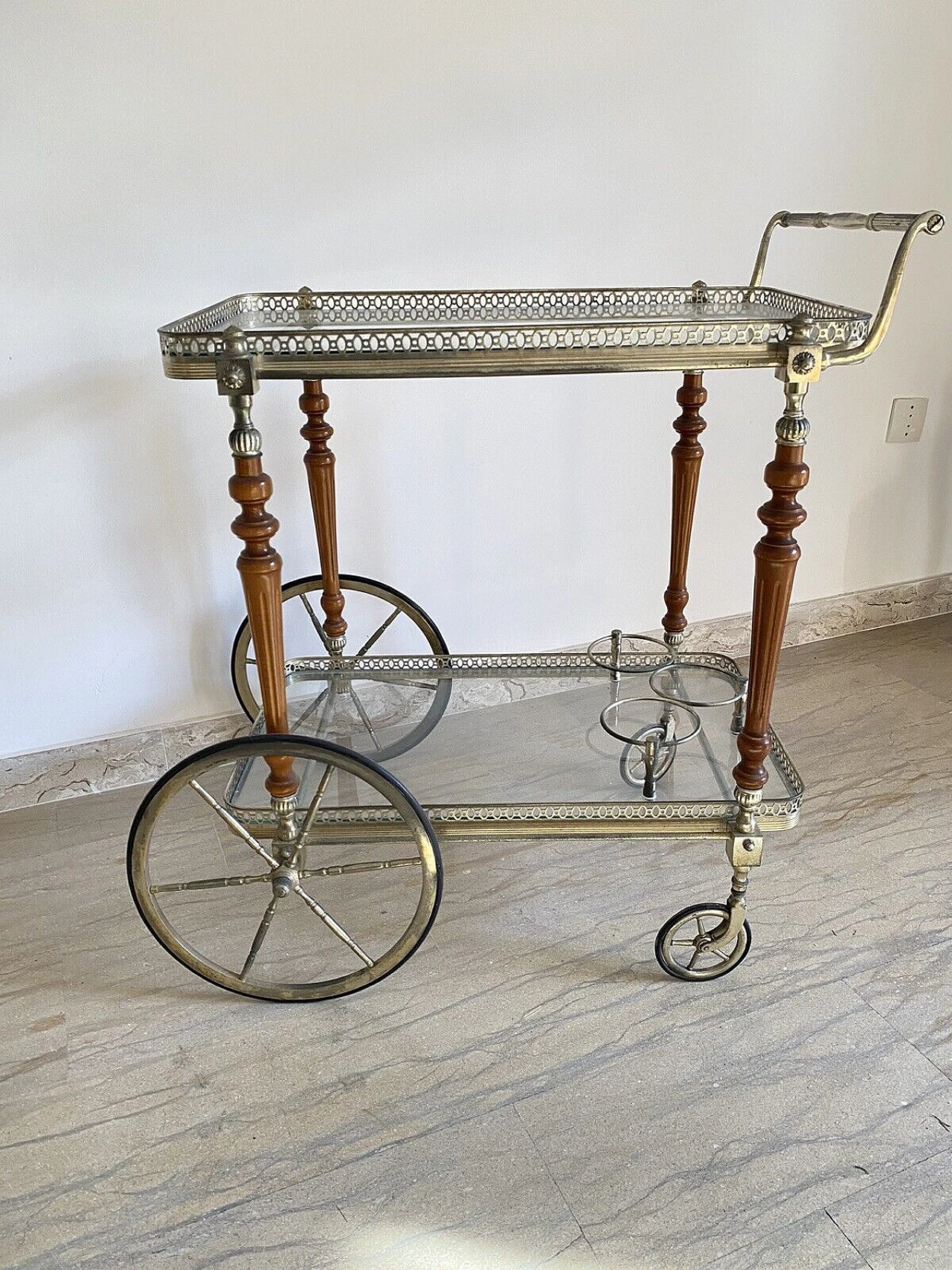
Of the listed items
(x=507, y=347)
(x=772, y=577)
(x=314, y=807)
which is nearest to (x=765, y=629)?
(x=772, y=577)

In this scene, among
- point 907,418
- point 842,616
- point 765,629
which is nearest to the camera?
point 765,629

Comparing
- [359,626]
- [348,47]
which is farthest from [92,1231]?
[348,47]

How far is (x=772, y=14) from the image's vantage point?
157 cm

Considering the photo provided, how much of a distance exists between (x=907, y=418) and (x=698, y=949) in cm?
123

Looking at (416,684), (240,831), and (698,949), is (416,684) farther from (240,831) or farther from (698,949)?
(698,949)

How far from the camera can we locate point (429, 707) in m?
1.47

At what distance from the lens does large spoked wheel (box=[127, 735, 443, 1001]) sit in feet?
3.55

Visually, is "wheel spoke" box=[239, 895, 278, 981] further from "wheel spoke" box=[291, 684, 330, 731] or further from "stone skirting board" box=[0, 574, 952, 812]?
"stone skirting board" box=[0, 574, 952, 812]

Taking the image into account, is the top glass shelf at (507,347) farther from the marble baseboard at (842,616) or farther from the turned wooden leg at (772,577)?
the marble baseboard at (842,616)

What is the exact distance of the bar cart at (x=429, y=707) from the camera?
37.9 inches

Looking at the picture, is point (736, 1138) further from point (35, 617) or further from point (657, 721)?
point (35, 617)

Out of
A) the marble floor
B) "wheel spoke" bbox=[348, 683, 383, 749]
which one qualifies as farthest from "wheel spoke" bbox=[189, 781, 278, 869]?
"wheel spoke" bbox=[348, 683, 383, 749]

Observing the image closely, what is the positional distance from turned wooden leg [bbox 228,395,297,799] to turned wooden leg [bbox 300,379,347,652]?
375mm

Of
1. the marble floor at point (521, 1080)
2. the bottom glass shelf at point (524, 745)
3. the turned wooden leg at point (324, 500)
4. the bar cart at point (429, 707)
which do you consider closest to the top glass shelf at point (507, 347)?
the bar cart at point (429, 707)
